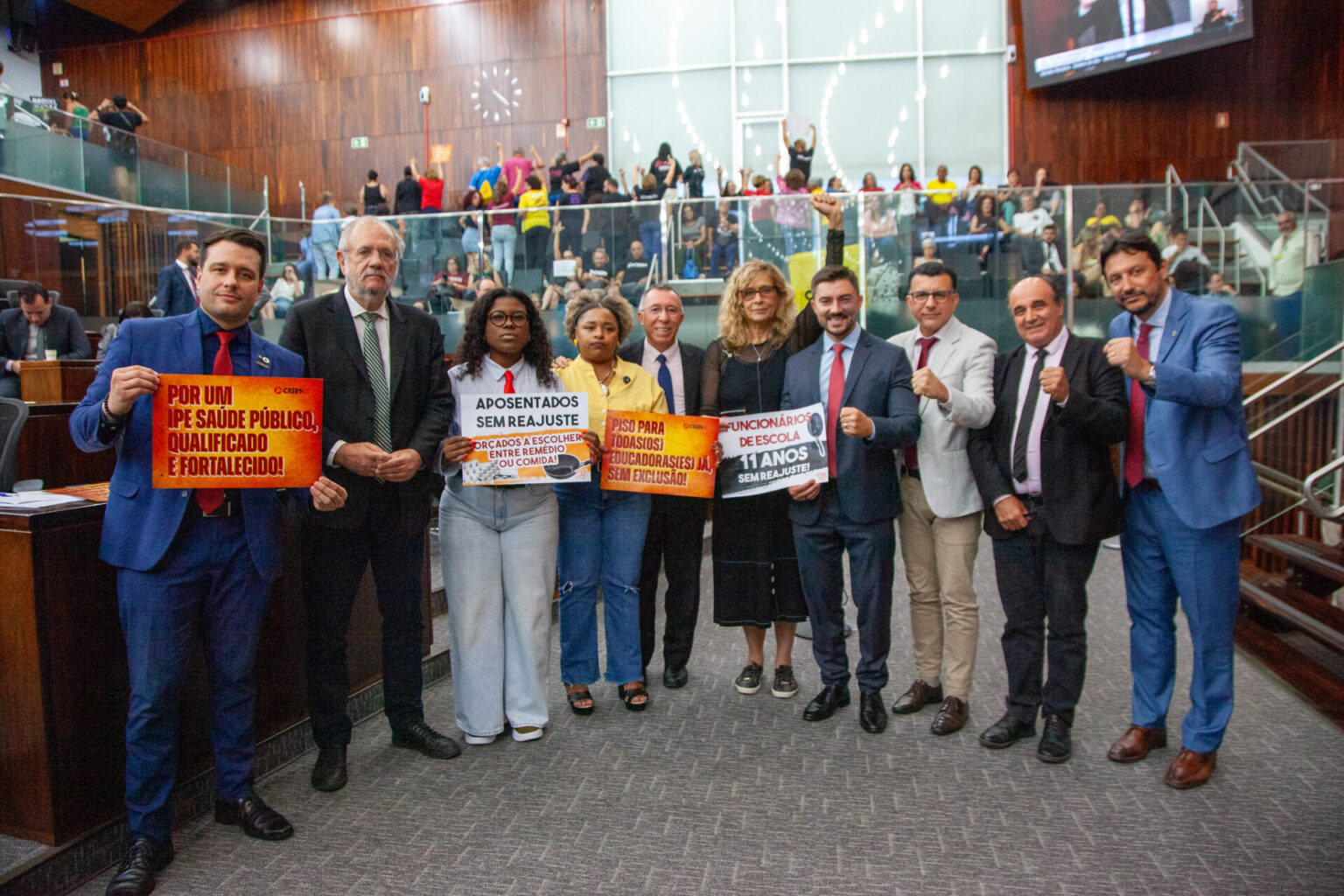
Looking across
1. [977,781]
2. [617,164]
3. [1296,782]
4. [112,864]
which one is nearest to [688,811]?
[977,781]

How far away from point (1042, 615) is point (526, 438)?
72.9 inches

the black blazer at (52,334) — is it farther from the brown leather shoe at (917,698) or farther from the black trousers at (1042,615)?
the black trousers at (1042,615)

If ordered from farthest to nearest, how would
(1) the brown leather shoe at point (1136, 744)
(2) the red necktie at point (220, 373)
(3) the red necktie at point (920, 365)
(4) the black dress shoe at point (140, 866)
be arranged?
(3) the red necktie at point (920, 365) < (1) the brown leather shoe at point (1136, 744) < (2) the red necktie at point (220, 373) < (4) the black dress shoe at point (140, 866)

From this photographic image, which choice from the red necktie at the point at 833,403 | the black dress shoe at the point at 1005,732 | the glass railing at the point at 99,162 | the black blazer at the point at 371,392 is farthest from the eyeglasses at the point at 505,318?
the glass railing at the point at 99,162

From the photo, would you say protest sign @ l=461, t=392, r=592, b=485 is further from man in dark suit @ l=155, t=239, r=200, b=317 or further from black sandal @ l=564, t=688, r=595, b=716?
man in dark suit @ l=155, t=239, r=200, b=317

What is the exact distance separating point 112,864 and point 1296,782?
3.41 m

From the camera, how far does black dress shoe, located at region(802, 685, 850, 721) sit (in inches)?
129

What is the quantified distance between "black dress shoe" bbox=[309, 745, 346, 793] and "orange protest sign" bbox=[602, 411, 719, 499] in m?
1.23

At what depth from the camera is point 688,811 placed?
8.47 ft

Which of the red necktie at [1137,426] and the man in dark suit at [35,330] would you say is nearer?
the red necktie at [1137,426]

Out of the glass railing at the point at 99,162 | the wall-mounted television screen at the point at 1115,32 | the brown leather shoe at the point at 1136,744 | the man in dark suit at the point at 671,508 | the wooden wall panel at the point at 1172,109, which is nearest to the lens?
the brown leather shoe at the point at 1136,744

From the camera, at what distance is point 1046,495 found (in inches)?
113

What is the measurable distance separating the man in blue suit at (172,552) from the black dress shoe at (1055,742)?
2324 mm

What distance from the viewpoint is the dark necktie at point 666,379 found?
3.52 meters
